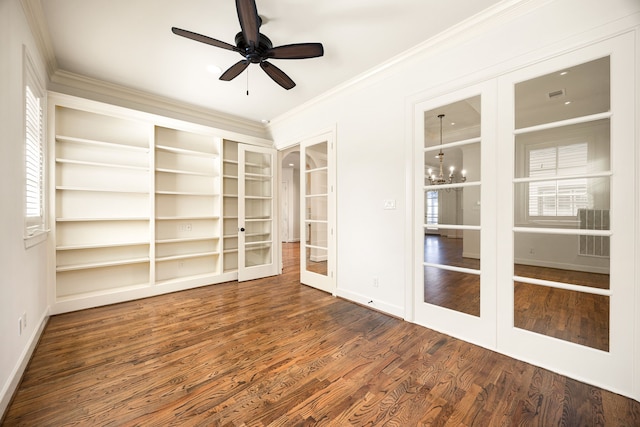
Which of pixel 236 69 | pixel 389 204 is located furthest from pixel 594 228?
pixel 236 69

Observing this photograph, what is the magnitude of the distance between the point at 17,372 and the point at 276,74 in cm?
316

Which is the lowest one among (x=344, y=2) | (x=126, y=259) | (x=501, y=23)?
(x=126, y=259)

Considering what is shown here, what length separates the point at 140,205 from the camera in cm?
360

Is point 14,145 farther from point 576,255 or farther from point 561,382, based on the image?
point 576,255

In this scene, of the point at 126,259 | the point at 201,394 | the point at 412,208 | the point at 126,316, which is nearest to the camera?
the point at 201,394

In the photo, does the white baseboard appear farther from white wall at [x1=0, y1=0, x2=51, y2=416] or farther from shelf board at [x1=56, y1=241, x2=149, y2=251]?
shelf board at [x1=56, y1=241, x2=149, y2=251]

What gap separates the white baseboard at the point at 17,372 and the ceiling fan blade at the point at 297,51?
3027mm

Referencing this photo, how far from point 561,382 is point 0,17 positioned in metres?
4.37

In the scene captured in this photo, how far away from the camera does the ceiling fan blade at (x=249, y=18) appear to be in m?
1.65

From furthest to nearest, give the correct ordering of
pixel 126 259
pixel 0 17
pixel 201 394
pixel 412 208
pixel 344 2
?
1. pixel 126 259
2. pixel 412 208
3. pixel 344 2
4. pixel 201 394
5. pixel 0 17

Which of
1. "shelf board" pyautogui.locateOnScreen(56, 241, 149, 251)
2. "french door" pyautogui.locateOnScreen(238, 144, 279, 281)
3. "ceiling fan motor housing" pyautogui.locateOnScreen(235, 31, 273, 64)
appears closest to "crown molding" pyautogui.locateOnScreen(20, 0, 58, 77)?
"ceiling fan motor housing" pyautogui.locateOnScreen(235, 31, 273, 64)

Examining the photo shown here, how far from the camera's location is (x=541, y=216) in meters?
2.12

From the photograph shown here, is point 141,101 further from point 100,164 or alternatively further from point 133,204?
point 133,204

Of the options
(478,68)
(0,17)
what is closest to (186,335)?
(0,17)
